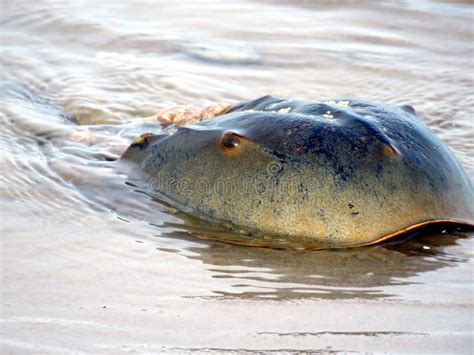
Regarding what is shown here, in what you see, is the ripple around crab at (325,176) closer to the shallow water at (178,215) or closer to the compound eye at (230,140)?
the compound eye at (230,140)

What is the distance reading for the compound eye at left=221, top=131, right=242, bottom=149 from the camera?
12.4 ft

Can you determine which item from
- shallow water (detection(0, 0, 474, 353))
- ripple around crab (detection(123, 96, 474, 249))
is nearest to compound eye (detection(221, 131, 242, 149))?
ripple around crab (detection(123, 96, 474, 249))

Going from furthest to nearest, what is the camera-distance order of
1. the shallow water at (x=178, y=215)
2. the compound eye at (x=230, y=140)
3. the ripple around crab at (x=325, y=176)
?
the compound eye at (x=230, y=140) < the ripple around crab at (x=325, y=176) < the shallow water at (x=178, y=215)

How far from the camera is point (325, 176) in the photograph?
3645 mm

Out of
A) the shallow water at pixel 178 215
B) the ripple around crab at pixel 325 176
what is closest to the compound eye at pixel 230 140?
the ripple around crab at pixel 325 176

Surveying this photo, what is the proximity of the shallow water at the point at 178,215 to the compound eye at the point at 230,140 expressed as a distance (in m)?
0.42

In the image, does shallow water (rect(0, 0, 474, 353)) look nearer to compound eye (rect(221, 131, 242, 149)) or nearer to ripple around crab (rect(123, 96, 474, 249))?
ripple around crab (rect(123, 96, 474, 249))

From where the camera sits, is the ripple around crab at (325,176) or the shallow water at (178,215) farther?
the ripple around crab at (325,176)

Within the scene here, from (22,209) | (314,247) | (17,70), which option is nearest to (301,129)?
(314,247)

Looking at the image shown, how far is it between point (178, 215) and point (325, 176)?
0.75 meters

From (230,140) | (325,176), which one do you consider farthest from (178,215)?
(325,176)

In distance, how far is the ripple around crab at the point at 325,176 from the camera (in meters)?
3.59

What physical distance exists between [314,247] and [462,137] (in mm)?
2067

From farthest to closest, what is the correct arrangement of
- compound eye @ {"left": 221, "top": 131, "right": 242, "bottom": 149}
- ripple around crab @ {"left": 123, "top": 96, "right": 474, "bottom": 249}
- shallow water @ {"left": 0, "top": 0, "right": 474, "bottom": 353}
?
→ 1. compound eye @ {"left": 221, "top": 131, "right": 242, "bottom": 149}
2. ripple around crab @ {"left": 123, "top": 96, "right": 474, "bottom": 249}
3. shallow water @ {"left": 0, "top": 0, "right": 474, "bottom": 353}
